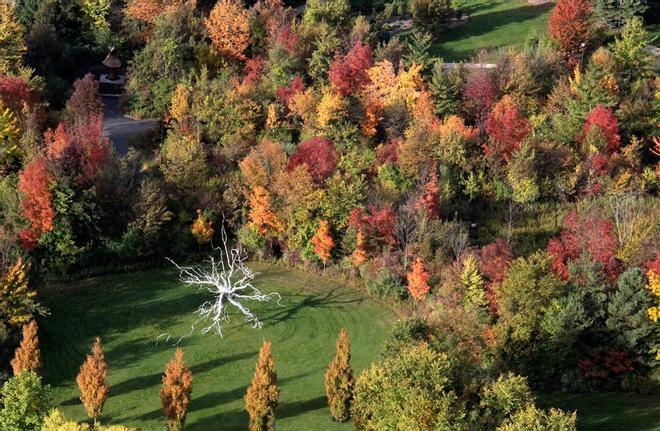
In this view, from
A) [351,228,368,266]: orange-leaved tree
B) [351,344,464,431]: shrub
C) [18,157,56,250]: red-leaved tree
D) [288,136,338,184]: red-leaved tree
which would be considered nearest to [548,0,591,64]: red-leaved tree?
[288,136,338,184]: red-leaved tree

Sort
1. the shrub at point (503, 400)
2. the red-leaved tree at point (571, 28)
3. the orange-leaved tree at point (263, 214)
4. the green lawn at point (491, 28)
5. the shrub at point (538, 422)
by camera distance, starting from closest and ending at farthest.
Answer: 1. the shrub at point (538, 422)
2. the shrub at point (503, 400)
3. the orange-leaved tree at point (263, 214)
4. the red-leaved tree at point (571, 28)
5. the green lawn at point (491, 28)

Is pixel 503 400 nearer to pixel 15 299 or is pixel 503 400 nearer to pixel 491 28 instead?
pixel 15 299

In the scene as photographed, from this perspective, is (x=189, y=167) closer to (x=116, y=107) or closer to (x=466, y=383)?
(x=116, y=107)

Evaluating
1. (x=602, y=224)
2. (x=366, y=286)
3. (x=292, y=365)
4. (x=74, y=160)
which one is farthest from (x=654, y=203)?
(x=74, y=160)

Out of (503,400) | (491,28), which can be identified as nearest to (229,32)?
(491,28)

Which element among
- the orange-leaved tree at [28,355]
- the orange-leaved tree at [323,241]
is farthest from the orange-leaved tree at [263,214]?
→ the orange-leaved tree at [28,355]

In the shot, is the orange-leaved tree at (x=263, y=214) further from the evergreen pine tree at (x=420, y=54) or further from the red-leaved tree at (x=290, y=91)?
the evergreen pine tree at (x=420, y=54)
